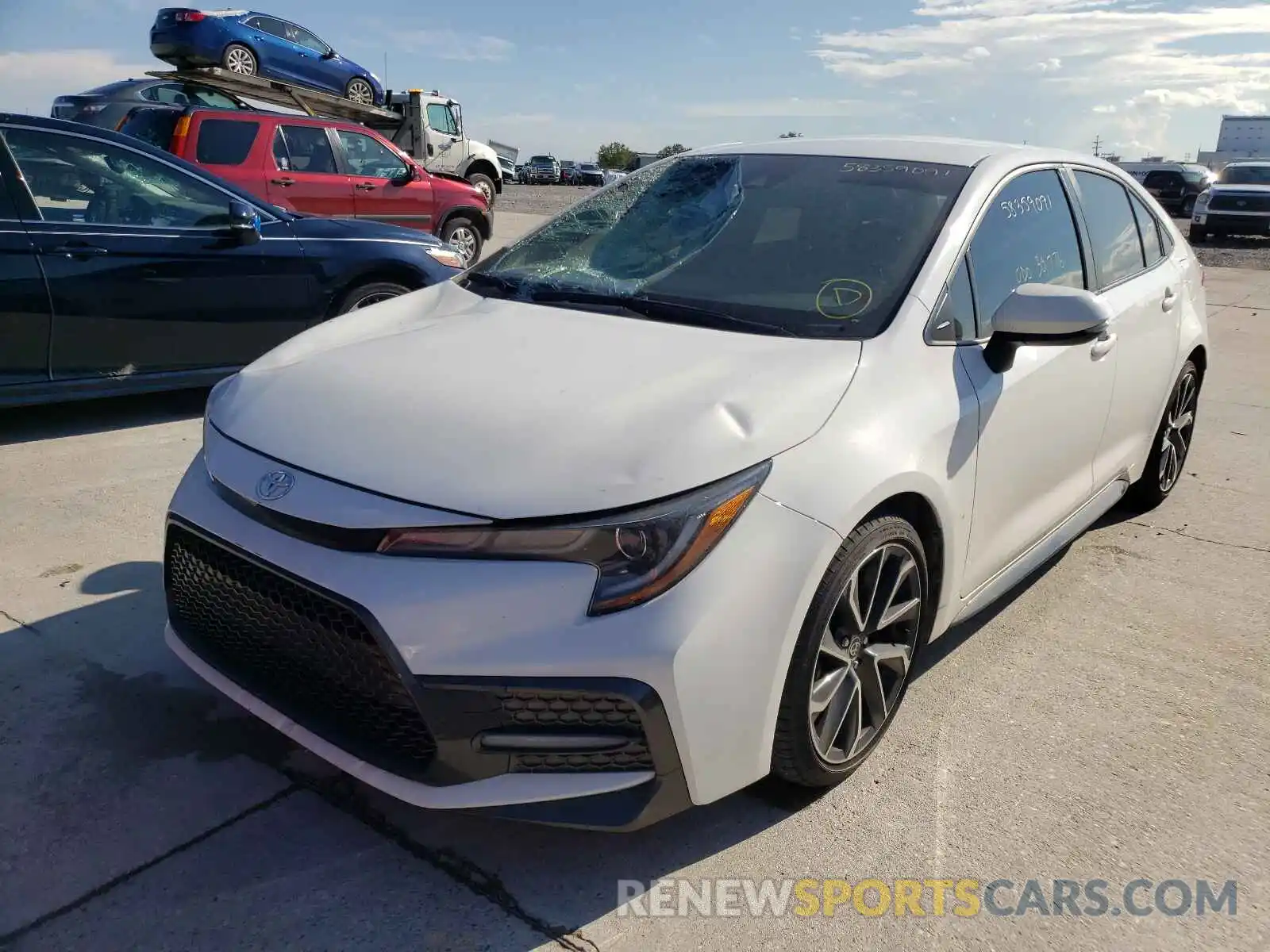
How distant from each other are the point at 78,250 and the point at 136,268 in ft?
0.88

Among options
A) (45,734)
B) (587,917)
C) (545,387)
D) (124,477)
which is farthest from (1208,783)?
(124,477)

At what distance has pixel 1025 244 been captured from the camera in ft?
10.6

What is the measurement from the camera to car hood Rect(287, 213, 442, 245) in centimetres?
593

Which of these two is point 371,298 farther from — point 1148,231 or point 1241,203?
point 1241,203

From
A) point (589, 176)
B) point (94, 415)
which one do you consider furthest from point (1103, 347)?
point (589, 176)

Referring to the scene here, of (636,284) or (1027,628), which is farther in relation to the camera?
(1027,628)

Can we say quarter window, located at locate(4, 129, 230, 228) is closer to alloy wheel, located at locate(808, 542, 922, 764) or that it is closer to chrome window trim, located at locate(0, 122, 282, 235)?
chrome window trim, located at locate(0, 122, 282, 235)

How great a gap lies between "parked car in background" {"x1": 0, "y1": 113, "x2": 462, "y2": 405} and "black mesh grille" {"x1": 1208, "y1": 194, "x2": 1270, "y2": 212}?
20.1m

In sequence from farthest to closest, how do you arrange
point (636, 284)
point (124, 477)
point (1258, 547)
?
point (124, 477) → point (1258, 547) → point (636, 284)

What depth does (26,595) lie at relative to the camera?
11.5ft

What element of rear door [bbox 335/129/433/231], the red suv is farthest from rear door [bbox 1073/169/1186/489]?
rear door [bbox 335/129/433/231]

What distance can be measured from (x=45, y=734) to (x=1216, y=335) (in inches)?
410

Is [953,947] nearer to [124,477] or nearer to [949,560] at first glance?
[949,560]

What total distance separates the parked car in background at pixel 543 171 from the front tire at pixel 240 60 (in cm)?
3720
